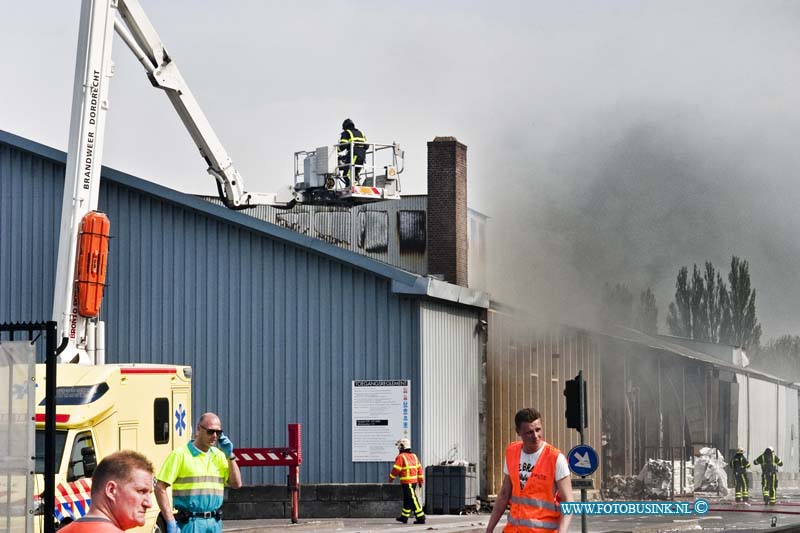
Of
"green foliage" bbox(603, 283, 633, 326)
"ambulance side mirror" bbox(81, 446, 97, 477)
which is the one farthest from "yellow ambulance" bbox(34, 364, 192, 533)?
"green foliage" bbox(603, 283, 633, 326)

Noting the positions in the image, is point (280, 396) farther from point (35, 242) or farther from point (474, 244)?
point (474, 244)

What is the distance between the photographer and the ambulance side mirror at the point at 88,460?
16.0 metres

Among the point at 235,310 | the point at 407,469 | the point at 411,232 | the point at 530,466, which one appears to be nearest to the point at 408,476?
the point at 407,469

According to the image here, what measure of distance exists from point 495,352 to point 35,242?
10229 mm

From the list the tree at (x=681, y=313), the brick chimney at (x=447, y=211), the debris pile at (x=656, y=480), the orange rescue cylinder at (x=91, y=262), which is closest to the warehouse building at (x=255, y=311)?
the orange rescue cylinder at (x=91, y=262)

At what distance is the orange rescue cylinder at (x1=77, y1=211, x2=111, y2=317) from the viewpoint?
23.0 meters

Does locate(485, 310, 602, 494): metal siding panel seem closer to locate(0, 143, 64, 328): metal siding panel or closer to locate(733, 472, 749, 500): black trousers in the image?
locate(733, 472, 749, 500): black trousers

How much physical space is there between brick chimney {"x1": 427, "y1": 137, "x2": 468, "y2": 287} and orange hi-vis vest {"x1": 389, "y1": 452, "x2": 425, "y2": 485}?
11.3 meters

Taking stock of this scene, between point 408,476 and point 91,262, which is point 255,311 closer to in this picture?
point 91,262

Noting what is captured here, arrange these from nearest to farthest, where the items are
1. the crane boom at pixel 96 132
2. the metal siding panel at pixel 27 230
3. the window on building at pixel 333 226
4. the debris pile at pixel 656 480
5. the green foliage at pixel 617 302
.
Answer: the crane boom at pixel 96 132 < the metal siding panel at pixel 27 230 < the green foliage at pixel 617 302 < the debris pile at pixel 656 480 < the window on building at pixel 333 226

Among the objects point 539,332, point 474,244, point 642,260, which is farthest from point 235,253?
point 474,244

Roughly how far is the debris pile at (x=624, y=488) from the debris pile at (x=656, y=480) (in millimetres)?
179

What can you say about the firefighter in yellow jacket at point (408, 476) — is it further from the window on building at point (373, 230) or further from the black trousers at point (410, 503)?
the window on building at point (373, 230)

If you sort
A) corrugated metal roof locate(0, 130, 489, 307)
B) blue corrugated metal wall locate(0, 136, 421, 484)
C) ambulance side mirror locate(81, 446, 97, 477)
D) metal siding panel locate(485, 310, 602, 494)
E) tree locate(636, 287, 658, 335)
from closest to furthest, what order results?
1. ambulance side mirror locate(81, 446, 97, 477)
2. corrugated metal roof locate(0, 130, 489, 307)
3. blue corrugated metal wall locate(0, 136, 421, 484)
4. metal siding panel locate(485, 310, 602, 494)
5. tree locate(636, 287, 658, 335)
